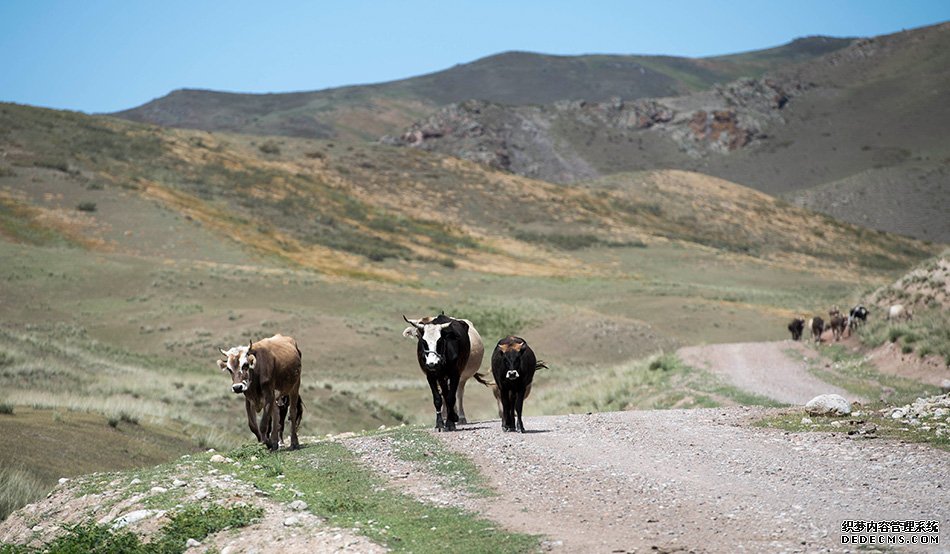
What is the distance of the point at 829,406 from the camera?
55.5ft

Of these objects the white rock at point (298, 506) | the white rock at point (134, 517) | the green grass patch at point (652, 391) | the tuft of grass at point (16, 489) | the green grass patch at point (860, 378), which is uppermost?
the white rock at point (298, 506)

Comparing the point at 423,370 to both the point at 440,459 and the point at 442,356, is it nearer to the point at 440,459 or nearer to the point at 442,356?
the point at 442,356

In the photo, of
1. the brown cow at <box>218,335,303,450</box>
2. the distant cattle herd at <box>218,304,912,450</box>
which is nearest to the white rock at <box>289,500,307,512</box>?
the brown cow at <box>218,335,303,450</box>

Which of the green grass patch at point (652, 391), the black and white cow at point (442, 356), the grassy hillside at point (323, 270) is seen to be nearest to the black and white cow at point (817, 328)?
the green grass patch at point (652, 391)

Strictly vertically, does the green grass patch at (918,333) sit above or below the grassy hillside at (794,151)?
below

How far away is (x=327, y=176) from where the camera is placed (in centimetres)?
11894

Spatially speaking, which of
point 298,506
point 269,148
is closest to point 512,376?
point 298,506

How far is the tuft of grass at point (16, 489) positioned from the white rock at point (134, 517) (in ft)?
15.0

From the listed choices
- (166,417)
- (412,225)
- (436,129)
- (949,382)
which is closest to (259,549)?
→ (166,417)

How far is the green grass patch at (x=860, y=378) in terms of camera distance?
2448 cm

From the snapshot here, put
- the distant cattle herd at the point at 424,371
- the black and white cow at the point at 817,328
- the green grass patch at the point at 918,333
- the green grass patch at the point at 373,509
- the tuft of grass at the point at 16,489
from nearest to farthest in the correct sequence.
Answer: the green grass patch at the point at 373,509, the tuft of grass at the point at 16,489, the distant cattle herd at the point at 424,371, the green grass patch at the point at 918,333, the black and white cow at the point at 817,328

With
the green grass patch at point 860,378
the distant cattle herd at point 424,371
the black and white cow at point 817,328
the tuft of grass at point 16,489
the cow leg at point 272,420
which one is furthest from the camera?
the black and white cow at point 817,328

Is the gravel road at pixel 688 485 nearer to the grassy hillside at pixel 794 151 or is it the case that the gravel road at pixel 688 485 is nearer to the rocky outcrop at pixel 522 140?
the grassy hillside at pixel 794 151

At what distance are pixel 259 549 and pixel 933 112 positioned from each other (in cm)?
20071
